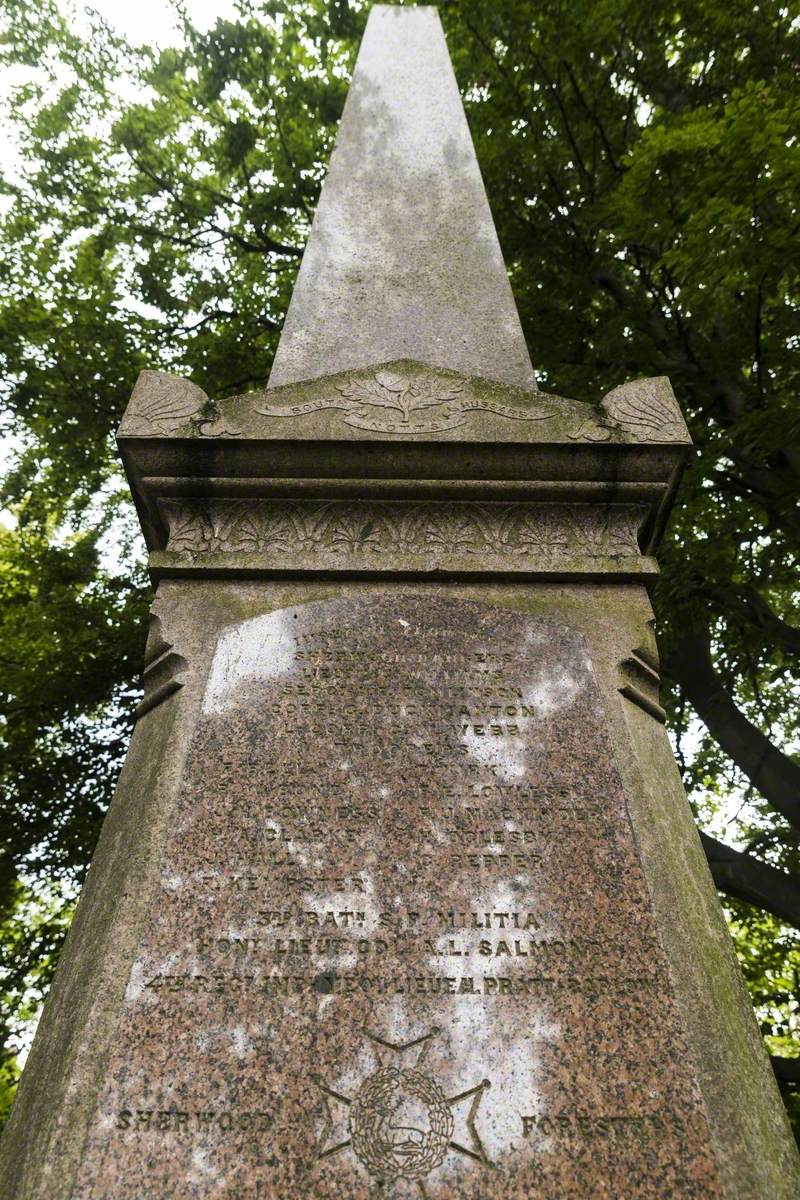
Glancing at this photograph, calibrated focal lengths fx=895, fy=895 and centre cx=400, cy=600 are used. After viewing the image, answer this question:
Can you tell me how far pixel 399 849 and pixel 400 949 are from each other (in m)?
0.27

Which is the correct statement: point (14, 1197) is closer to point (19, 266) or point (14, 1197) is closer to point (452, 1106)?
point (452, 1106)

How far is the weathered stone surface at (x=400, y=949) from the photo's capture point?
6.54 ft

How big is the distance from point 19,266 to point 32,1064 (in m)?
10.5

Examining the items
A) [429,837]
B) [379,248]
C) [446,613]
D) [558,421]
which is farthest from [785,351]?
[429,837]

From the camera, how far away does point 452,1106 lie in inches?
81.0

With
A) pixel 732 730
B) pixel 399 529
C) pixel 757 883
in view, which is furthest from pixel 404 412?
pixel 732 730

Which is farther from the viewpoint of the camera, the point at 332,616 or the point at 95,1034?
the point at 332,616

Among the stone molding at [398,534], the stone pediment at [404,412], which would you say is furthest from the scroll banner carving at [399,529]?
the stone pediment at [404,412]

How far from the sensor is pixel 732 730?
8461 millimetres

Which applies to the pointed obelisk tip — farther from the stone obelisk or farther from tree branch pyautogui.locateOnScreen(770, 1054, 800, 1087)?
tree branch pyautogui.locateOnScreen(770, 1054, 800, 1087)

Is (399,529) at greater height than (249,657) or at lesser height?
greater

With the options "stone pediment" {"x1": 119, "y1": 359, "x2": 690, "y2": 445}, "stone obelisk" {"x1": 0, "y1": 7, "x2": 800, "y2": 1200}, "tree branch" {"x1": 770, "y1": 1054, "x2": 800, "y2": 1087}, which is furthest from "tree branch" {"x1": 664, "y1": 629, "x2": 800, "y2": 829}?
"stone obelisk" {"x1": 0, "y1": 7, "x2": 800, "y2": 1200}

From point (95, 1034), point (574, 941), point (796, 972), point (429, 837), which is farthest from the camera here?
point (796, 972)

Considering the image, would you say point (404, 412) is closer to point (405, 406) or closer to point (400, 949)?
point (405, 406)
